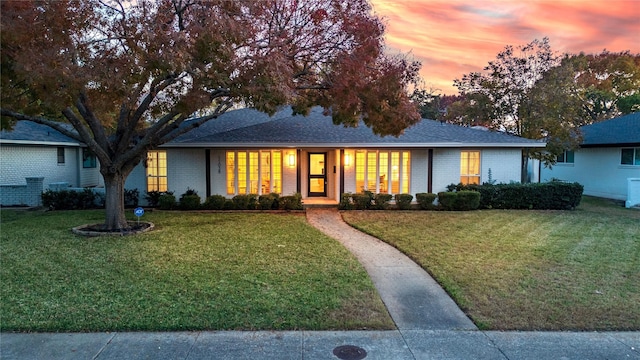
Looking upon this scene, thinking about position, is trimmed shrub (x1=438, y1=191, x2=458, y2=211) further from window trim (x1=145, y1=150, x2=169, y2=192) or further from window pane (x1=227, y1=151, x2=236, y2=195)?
window trim (x1=145, y1=150, x2=169, y2=192)

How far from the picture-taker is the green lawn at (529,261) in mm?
5059

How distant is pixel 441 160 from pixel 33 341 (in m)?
13.6

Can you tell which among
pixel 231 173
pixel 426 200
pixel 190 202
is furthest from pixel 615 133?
pixel 190 202

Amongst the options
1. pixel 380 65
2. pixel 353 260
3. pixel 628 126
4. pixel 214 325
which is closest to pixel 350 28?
pixel 380 65

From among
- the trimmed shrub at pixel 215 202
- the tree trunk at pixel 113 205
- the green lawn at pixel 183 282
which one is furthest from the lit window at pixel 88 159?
the tree trunk at pixel 113 205

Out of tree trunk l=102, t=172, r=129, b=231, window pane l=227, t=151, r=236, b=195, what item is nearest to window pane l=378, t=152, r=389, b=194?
window pane l=227, t=151, r=236, b=195

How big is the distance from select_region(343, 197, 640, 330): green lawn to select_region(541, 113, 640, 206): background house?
5372 millimetres

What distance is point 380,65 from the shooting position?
1013cm

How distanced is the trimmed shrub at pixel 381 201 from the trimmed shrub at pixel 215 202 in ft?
17.2

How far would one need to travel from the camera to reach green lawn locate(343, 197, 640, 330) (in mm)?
5059

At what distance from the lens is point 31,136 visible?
665 inches

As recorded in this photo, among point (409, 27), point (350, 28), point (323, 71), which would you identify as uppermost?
point (409, 27)

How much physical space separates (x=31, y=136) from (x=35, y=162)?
1228 mm

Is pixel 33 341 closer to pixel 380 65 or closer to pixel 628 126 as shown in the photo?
pixel 380 65
